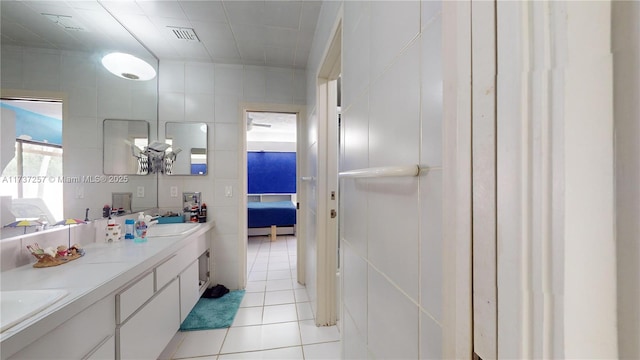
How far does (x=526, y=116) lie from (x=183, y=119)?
2.75 meters

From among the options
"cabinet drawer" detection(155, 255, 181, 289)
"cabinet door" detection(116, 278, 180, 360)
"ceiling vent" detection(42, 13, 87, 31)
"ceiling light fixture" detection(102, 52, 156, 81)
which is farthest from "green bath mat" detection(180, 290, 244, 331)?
"ceiling vent" detection(42, 13, 87, 31)

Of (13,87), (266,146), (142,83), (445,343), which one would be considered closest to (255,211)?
(266,146)

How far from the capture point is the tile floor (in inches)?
61.8

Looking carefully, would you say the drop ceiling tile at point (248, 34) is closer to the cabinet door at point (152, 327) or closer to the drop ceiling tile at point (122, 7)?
the drop ceiling tile at point (122, 7)

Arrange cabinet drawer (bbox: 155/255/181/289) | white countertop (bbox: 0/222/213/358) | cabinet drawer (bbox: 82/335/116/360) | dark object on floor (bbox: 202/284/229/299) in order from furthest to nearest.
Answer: dark object on floor (bbox: 202/284/229/299), cabinet drawer (bbox: 155/255/181/289), cabinet drawer (bbox: 82/335/116/360), white countertop (bbox: 0/222/213/358)

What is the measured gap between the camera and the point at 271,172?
6238mm

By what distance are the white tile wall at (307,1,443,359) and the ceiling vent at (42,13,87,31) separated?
5.93ft

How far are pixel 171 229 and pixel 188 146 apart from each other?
2.81 ft

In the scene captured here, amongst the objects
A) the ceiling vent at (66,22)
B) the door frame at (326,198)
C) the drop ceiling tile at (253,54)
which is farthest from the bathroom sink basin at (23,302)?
the drop ceiling tile at (253,54)

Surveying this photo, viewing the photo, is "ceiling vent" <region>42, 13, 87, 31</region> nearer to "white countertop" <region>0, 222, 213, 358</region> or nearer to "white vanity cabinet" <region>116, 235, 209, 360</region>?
"white countertop" <region>0, 222, 213, 358</region>

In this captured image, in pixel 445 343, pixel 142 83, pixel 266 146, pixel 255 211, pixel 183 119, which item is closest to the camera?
pixel 445 343

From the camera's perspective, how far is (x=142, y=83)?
2098 millimetres

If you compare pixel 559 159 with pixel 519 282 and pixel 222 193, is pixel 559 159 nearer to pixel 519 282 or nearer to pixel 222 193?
pixel 519 282

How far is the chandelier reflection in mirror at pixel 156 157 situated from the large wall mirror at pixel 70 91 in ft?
0.56
